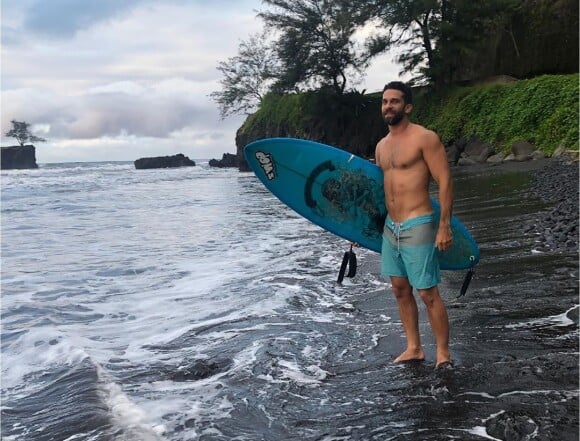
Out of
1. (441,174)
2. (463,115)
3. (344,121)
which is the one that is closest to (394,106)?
(441,174)

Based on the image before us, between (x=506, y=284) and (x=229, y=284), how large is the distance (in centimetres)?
317

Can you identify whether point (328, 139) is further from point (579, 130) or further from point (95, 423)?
point (95, 423)

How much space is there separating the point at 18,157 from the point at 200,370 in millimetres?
90407

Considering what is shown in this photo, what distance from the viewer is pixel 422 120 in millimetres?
30016

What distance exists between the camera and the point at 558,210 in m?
7.64

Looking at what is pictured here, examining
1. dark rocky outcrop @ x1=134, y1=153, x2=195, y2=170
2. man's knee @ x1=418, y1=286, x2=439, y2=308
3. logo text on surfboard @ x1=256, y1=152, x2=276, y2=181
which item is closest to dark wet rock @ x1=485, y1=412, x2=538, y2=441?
man's knee @ x1=418, y1=286, x2=439, y2=308

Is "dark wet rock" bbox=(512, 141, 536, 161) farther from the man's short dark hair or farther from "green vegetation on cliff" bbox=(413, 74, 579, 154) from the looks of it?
the man's short dark hair

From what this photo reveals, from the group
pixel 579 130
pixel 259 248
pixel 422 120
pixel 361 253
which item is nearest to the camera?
pixel 361 253

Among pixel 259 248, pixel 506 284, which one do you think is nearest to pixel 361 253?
pixel 259 248

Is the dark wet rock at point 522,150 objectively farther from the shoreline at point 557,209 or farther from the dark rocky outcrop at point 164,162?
the dark rocky outcrop at point 164,162

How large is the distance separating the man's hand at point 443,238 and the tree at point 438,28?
2629cm

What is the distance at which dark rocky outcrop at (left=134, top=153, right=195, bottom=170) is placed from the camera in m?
66.0

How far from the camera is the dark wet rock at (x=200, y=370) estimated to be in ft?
12.4

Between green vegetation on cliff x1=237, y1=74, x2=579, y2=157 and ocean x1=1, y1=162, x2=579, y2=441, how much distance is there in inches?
532
